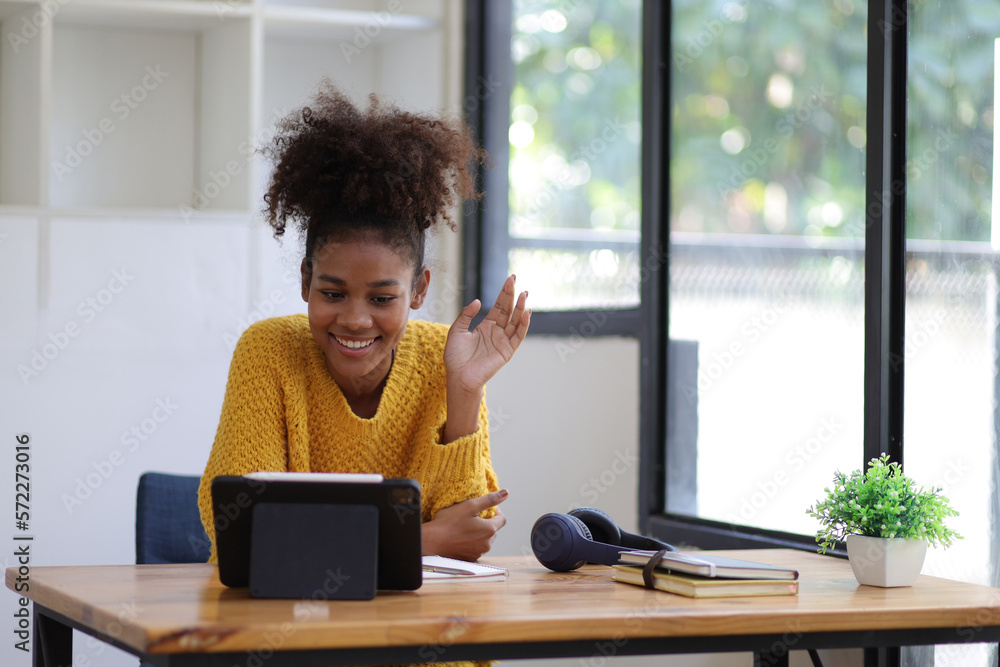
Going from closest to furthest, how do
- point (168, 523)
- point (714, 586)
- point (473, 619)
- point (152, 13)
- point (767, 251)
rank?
point (473, 619)
point (714, 586)
point (168, 523)
point (767, 251)
point (152, 13)

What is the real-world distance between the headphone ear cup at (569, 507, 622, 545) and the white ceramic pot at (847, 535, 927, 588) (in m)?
0.39

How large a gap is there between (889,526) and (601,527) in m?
0.47

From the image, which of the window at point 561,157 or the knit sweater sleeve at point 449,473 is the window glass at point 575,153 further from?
the knit sweater sleeve at point 449,473

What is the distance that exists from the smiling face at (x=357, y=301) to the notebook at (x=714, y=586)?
639 mm

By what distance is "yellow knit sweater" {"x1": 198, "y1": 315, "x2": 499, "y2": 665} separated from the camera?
1.91 metres

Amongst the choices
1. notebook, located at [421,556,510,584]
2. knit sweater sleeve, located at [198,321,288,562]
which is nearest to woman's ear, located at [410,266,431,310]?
knit sweater sleeve, located at [198,321,288,562]

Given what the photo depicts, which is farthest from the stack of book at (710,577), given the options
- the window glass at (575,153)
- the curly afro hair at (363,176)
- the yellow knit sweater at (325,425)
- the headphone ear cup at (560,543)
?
the window glass at (575,153)

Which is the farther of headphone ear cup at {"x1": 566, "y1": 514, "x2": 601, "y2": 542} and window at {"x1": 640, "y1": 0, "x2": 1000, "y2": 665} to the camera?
window at {"x1": 640, "y1": 0, "x2": 1000, "y2": 665}

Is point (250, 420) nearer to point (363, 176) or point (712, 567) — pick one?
point (363, 176)

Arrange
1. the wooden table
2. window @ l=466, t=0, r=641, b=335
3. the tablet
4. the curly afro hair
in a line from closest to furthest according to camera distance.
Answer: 1. the wooden table
2. the tablet
3. the curly afro hair
4. window @ l=466, t=0, r=641, b=335

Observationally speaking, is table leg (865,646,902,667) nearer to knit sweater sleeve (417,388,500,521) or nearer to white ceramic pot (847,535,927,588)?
white ceramic pot (847,535,927,588)

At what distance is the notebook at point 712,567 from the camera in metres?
1.63

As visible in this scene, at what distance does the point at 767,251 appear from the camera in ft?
8.95

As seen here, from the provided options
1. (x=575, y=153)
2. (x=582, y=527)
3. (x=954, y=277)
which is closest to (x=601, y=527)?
(x=582, y=527)
